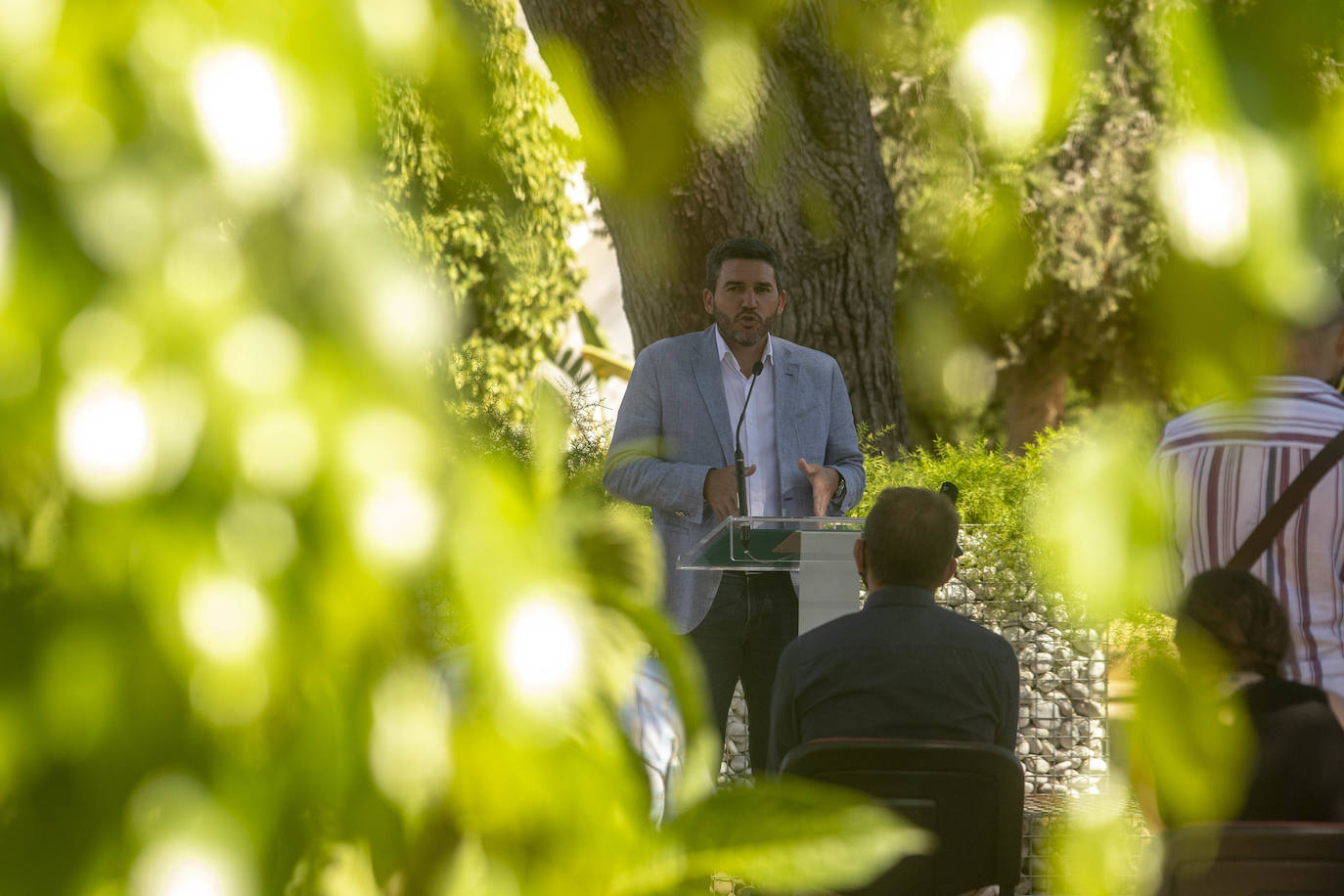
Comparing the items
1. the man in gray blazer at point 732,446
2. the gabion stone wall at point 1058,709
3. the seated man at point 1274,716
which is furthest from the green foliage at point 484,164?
the gabion stone wall at point 1058,709

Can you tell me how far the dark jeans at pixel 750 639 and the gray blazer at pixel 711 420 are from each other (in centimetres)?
10

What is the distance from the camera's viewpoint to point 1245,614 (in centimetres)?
194

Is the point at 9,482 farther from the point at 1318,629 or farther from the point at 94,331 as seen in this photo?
the point at 1318,629

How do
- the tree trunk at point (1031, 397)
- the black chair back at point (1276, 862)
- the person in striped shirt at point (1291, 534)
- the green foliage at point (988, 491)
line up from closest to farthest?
the black chair back at point (1276, 862) < the person in striped shirt at point (1291, 534) < the green foliage at point (988, 491) < the tree trunk at point (1031, 397)

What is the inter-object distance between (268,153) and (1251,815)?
1965 mm

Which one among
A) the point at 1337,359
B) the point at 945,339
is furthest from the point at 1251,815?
the point at 945,339

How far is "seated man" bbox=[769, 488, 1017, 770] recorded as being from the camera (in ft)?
8.60

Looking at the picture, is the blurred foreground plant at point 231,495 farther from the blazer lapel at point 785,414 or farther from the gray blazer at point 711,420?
the blazer lapel at point 785,414

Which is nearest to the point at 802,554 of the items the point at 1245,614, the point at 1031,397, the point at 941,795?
the point at 941,795

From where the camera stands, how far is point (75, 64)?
0.51 meters

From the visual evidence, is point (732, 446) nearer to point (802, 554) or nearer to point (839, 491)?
point (839, 491)

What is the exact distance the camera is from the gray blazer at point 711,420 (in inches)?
145

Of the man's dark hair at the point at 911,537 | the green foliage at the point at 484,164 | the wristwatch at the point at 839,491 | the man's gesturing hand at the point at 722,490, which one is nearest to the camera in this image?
the green foliage at the point at 484,164

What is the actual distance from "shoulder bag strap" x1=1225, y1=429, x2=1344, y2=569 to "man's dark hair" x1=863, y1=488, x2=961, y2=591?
644 mm
